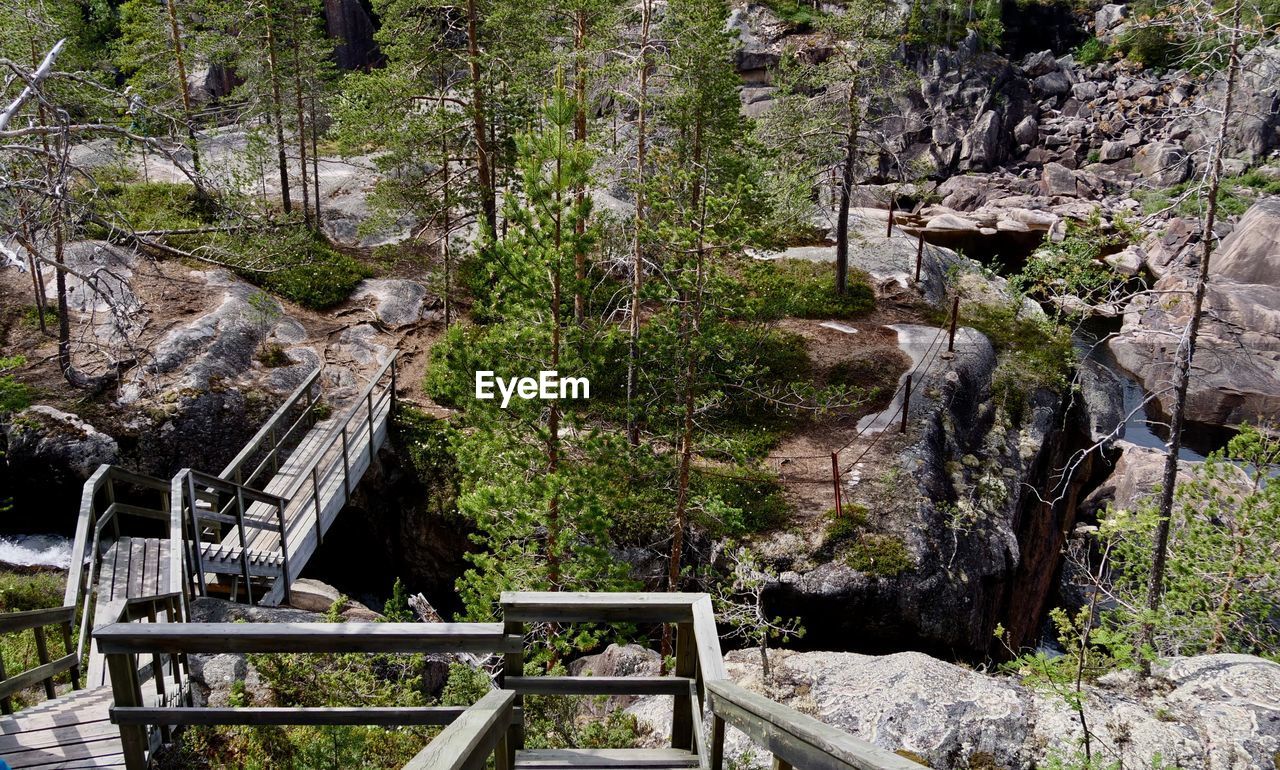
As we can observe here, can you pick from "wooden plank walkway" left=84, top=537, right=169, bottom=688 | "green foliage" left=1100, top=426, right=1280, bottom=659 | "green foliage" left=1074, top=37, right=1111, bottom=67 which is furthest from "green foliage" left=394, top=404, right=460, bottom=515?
"green foliage" left=1074, top=37, right=1111, bottom=67

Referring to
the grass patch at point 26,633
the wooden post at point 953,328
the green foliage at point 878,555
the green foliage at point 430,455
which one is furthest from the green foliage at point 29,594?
the wooden post at point 953,328

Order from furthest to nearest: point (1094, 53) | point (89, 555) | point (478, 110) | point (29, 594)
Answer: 1. point (1094, 53)
2. point (478, 110)
3. point (29, 594)
4. point (89, 555)

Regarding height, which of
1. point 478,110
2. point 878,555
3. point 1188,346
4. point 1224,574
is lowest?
point 878,555

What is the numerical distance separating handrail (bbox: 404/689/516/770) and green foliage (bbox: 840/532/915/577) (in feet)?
38.3

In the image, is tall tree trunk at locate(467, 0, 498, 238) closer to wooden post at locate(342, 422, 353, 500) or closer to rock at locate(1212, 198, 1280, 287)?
wooden post at locate(342, 422, 353, 500)

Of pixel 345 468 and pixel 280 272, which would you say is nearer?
pixel 345 468

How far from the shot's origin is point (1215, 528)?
11.4 metres

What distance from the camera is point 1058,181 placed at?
45.0 m

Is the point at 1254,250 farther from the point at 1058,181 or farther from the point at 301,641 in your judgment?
the point at 301,641

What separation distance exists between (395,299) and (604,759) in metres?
19.8

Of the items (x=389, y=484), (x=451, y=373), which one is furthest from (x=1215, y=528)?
(x=389, y=484)

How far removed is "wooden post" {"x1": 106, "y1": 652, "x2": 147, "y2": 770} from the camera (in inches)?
143

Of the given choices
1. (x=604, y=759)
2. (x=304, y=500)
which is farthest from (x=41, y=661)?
(x=304, y=500)

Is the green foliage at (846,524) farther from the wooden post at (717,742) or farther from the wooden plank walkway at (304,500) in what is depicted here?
the wooden post at (717,742)
